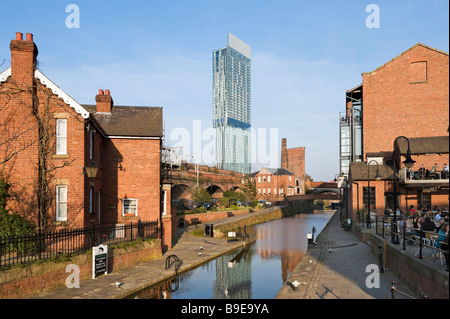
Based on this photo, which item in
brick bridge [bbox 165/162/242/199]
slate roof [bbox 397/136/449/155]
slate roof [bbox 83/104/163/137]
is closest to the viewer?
slate roof [bbox 83/104/163/137]

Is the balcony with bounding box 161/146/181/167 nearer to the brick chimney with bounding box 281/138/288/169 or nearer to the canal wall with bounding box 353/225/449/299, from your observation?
the canal wall with bounding box 353/225/449/299

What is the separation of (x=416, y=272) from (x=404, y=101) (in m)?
36.5

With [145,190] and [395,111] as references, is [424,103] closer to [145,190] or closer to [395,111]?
[395,111]

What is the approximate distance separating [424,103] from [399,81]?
3911mm

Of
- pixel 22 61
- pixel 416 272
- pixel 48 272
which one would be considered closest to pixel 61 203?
pixel 48 272

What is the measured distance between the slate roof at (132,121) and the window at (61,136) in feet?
16.0

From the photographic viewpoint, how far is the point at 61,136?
17.9m

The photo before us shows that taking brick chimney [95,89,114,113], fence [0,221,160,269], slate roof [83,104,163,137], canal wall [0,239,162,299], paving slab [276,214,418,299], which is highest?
brick chimney [95,89,114,113]

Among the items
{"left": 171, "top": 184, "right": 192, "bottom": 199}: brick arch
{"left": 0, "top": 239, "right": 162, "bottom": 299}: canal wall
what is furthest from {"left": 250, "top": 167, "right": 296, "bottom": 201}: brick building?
{"left": 0, "top": 239, "right": 162, "bottom": 299}: canal wall

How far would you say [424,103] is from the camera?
4288 centimetres

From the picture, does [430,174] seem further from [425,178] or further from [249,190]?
[249,190]

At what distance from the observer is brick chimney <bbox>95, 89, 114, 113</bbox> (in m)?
25.0

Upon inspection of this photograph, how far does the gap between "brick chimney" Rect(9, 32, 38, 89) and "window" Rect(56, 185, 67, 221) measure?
512 centimetres
